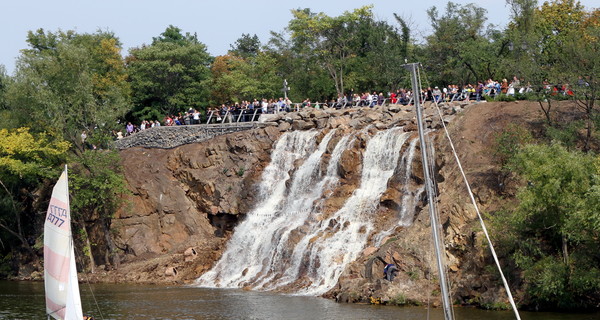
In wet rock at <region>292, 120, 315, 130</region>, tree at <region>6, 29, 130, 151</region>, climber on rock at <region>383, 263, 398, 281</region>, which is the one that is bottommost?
climber on rock at <region>383, 263, 398, 281</region>

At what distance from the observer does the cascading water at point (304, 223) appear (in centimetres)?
4994

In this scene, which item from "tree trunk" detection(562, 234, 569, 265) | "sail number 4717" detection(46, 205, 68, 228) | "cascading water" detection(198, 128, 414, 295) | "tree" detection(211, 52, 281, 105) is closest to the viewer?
"sail number 4717" detection(46, 205, 68, 228)

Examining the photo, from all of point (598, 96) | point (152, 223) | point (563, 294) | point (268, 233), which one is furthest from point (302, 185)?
point (563, 294)

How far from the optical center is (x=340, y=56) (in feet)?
270

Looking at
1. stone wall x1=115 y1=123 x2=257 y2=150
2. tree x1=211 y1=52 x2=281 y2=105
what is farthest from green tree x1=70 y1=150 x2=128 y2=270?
tree x1=211 y1=52 x2=281 y2=105

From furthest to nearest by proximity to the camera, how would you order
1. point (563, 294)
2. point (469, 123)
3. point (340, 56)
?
point (340, 56) < point (469, 123) < point (563, 294)

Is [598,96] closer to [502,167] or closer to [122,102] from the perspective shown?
[502,167]

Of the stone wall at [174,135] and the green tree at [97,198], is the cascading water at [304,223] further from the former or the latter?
the green tree at [97,198]

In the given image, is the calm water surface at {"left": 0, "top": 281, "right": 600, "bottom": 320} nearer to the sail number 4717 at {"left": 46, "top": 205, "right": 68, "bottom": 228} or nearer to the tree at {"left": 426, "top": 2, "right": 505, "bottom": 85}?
the sail number 4717 at {"left": 46, "top": 205, "right": 68, "bottom": 228}

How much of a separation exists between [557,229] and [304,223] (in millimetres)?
19229

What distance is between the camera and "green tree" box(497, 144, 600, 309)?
36.5m

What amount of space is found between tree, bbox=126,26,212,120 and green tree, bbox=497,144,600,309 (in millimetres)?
49174

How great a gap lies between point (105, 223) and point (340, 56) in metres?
30.2

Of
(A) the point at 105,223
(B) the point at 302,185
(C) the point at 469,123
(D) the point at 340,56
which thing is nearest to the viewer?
(C) the point at 469,123
